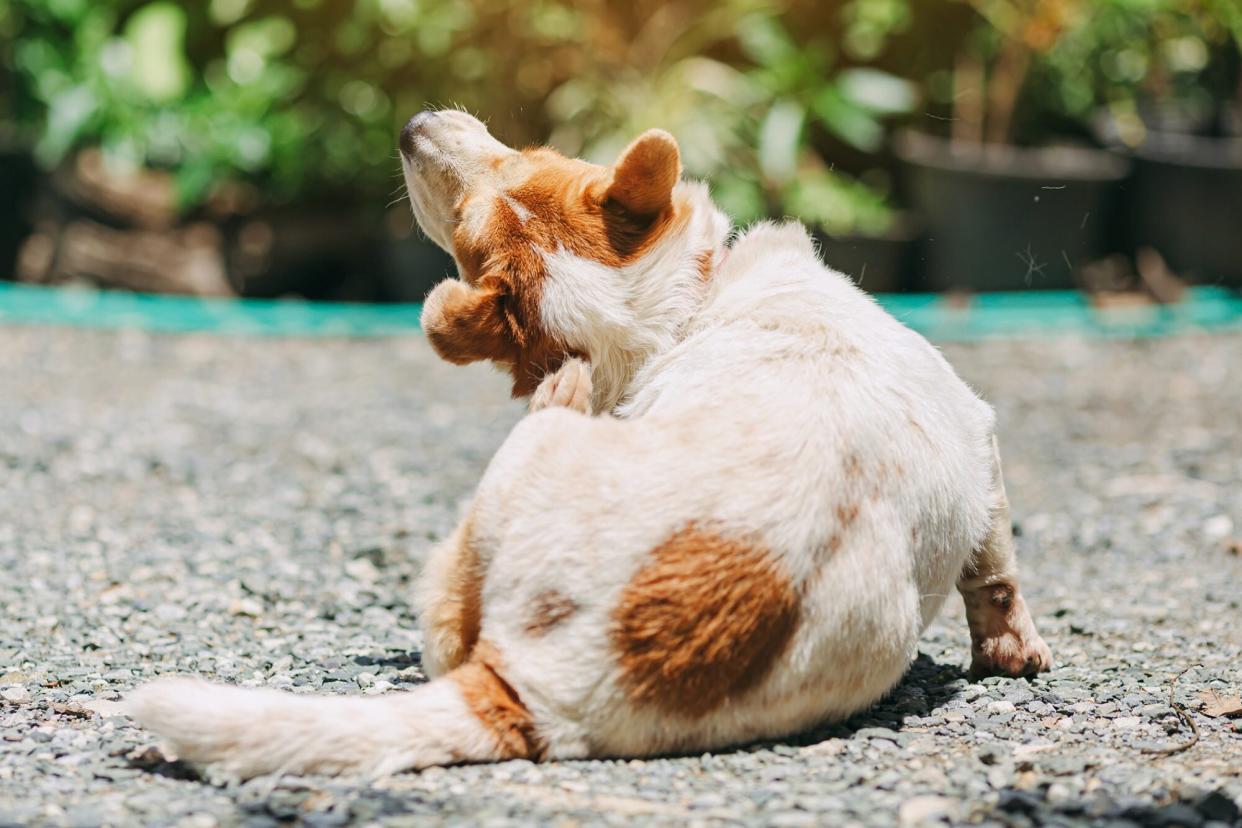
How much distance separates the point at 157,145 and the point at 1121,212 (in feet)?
21.0

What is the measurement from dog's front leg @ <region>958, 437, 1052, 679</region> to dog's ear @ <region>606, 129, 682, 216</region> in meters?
0.98

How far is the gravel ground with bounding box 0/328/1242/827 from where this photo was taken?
280 cm

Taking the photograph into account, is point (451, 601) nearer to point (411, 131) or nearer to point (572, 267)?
point (572, 267)

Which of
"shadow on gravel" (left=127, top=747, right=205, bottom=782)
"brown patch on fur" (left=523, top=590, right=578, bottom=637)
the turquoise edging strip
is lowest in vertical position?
the turquoise edging strip

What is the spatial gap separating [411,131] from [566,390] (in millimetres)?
892

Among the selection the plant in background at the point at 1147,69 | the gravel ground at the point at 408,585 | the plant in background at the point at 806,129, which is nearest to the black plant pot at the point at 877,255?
the plant in background at the point at 806,129

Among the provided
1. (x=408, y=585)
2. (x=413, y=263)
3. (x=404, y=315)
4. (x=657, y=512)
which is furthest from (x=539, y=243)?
(x=413, y=263)

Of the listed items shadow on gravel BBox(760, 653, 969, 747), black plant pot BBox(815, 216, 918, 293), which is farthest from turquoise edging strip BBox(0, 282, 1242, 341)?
shadow on gravel BBox(760, 653, 969, 747)

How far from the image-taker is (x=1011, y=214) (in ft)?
29.2

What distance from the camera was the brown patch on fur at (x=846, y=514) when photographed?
9.57ft

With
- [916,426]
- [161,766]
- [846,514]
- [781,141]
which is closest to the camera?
[846,514]

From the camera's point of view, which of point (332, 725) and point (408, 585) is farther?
point (408, 585)

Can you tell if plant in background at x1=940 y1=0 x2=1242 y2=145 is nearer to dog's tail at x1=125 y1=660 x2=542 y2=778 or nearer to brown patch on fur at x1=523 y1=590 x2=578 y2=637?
brown patch on fur at x1=523 y1=590 x2=578 y2=637

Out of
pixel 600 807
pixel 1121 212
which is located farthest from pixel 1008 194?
pixel 600 807
